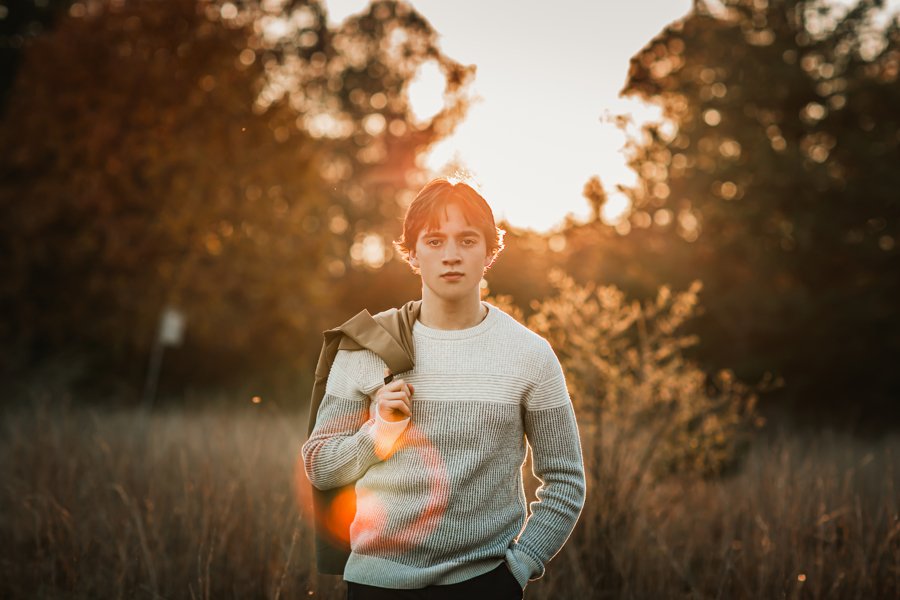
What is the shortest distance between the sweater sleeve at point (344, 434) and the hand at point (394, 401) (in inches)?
0.9

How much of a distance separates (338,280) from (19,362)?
7974 millimetres

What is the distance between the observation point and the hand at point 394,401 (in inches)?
84.5

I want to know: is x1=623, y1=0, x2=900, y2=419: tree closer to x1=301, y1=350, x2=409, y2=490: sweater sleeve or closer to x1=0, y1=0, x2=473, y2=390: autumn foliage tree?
x1=0, y1=0, x2=473, y2=390: autumn foliage tree

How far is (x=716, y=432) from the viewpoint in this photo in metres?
7.65

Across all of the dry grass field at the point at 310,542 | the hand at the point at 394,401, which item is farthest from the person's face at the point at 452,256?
the dry grass field at the point at 310,542

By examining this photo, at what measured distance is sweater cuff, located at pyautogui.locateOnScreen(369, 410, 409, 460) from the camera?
218 cm

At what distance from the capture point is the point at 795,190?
17.7 metres

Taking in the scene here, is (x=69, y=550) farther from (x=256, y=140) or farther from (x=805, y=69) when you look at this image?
(x=805, y=69)

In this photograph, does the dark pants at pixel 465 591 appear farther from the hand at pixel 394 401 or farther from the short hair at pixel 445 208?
the short hair at pixel 445 208

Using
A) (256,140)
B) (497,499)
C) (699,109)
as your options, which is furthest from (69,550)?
(699,109)

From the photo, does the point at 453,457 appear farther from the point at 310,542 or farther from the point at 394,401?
the point at 310,542

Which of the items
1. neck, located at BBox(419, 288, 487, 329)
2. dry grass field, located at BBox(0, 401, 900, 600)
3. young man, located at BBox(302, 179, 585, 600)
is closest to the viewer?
young man, located at BBox(302, 179, 585, 600)

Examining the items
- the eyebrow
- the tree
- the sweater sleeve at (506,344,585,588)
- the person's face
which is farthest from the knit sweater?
the tree

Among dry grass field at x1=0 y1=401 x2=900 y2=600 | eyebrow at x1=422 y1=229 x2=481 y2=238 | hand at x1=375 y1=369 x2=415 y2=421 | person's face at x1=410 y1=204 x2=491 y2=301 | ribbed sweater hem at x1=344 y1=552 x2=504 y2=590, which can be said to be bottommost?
dry grass field at x1=0 y1=401 x2=900 y2=600
